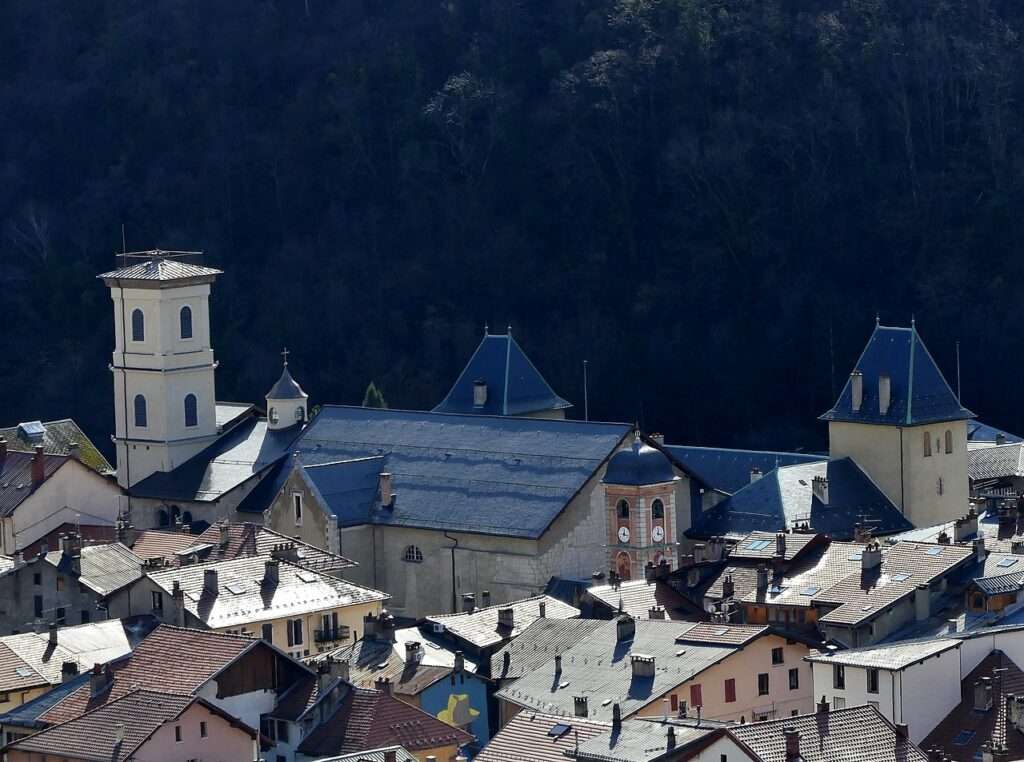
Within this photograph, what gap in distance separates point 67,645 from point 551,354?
5517 centimetres

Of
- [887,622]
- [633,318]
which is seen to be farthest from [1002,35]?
[887,622]

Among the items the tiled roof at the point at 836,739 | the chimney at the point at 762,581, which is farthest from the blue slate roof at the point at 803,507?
the tiled roof at the point at 836,739

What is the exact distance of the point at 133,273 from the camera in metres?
113

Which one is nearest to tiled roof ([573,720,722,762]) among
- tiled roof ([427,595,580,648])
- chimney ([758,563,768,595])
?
tiled roof ([427,595,580,648])

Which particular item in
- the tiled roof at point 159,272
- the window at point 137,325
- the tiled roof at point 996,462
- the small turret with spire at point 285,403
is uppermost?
the tiled roof at point 159,272

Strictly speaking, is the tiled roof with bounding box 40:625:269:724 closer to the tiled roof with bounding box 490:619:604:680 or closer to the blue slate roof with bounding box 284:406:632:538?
the tiled roof with bounding box 490:619:604:680

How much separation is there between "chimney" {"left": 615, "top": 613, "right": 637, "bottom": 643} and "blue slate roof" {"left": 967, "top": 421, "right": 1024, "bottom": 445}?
38122 mm

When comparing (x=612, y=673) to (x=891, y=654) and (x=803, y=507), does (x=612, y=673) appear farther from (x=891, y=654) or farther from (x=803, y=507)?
(x=803, y=507)

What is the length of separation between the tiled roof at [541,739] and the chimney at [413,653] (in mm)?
8510

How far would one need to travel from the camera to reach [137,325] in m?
113

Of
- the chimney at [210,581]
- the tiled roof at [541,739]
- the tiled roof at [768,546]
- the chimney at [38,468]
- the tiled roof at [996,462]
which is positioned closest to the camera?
the tiled roof at [541,739]

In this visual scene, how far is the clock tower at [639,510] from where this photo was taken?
314ft

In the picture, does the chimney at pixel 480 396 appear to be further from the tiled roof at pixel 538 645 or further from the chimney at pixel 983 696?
the chimney at pixel 983 696

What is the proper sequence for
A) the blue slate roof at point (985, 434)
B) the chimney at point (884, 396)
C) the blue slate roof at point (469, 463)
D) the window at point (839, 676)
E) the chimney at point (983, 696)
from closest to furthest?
the chimney at point (983, 696)
the window at point (839, 676)
the blue slate roof at point (469, 463)
the chimney at point (884, 396)
the blue slate roof at point (985, 434)
